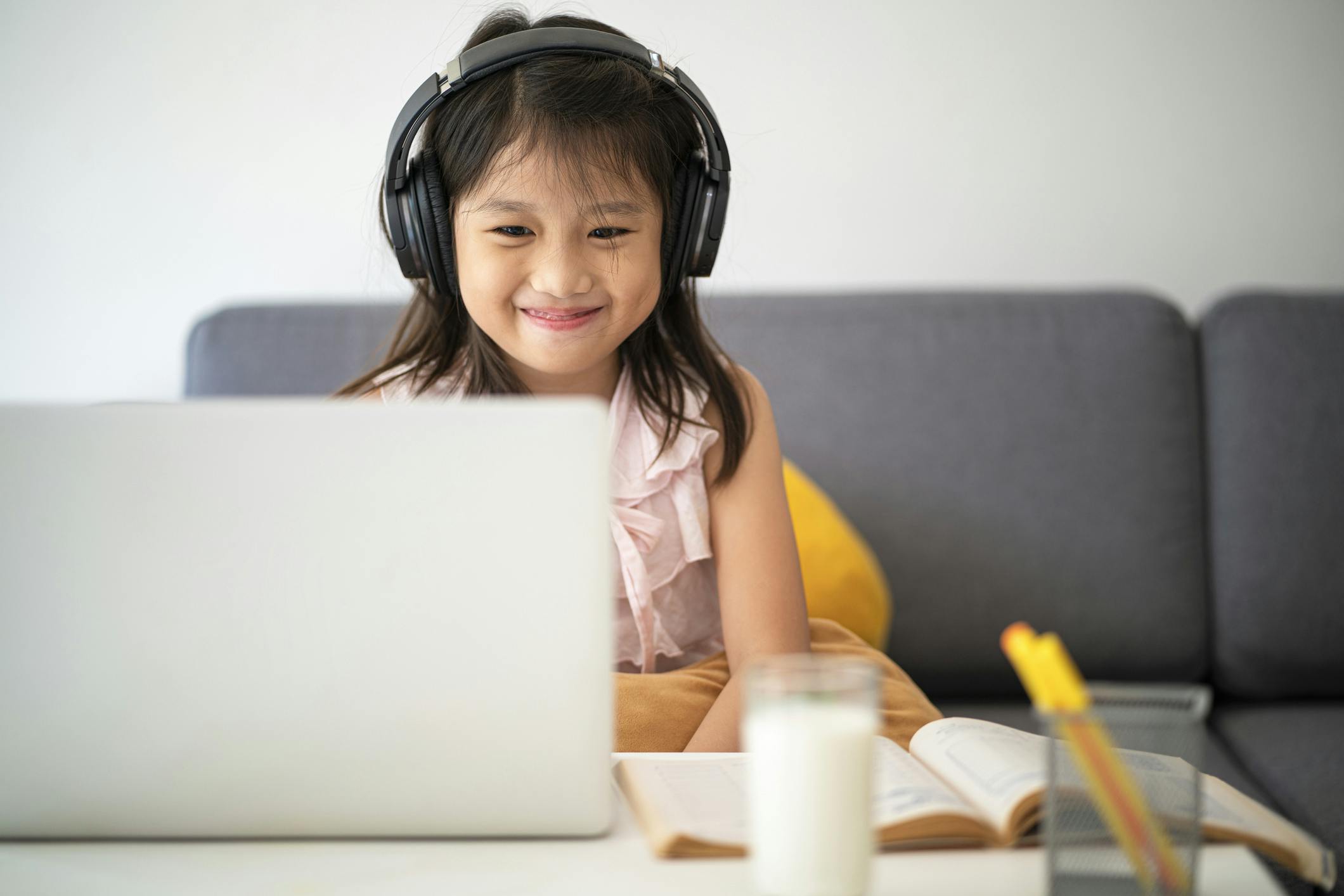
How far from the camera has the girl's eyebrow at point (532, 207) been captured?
1064 millimetres

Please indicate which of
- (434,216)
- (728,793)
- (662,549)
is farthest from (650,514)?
(728,793)

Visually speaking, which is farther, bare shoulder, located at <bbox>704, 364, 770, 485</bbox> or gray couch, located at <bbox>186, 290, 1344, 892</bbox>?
gray couch, located at <bbox>186, 290, 1344, 892</bbox>

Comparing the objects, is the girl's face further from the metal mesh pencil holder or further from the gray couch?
the metal mesh pencil holder

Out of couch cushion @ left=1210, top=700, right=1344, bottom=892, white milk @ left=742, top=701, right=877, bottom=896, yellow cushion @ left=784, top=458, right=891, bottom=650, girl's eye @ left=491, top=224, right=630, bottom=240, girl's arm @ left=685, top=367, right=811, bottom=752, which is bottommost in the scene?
couch cushion @ left=1210, top=700, right=1344, bottom=892

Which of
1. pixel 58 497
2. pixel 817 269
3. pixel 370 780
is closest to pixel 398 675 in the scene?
pixel 370 780

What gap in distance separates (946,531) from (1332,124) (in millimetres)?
1048

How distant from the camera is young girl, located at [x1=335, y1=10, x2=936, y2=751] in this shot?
1067 millimetres

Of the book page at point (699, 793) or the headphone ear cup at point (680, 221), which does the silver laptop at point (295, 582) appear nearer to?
the book page at point (699, 793)

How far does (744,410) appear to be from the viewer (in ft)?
4.02

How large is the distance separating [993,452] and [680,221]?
72 centimetres

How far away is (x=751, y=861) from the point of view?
19.7 inches

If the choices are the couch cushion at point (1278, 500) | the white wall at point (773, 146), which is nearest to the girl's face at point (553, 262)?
the white wall at point (773, 146)

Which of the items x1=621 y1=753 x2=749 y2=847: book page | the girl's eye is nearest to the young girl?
the girl's eye

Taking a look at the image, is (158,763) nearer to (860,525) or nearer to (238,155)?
(860,525)
